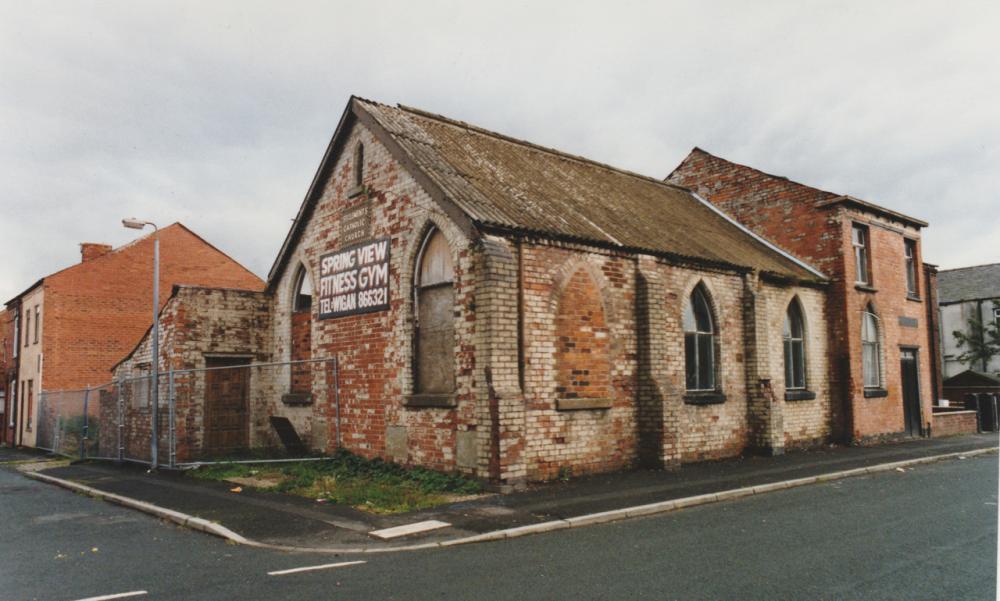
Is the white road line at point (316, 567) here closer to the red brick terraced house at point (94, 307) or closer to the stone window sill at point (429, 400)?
the stone window sill at point (429, 400)

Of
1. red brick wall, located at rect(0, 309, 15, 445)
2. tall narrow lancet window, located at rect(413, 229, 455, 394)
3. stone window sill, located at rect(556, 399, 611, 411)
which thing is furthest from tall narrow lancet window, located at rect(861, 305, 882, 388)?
red brick wall, located at rect(0, 309, 15, 445)

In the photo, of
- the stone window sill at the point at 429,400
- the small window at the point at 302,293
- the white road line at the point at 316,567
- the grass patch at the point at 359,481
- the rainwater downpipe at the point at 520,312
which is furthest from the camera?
the small window at the point at 302,293

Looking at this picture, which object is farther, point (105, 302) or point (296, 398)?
point (105, 302)

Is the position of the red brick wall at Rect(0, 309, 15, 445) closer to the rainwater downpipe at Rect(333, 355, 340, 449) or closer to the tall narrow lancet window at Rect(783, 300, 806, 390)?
the rainwater downpipe at Rect(333, 355, 340, 449)

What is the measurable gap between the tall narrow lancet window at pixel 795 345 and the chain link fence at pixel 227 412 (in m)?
11.6

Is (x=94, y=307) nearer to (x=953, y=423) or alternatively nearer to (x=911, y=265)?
(x=911, y=265)

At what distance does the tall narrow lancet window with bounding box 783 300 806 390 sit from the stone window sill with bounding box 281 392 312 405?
1207cm

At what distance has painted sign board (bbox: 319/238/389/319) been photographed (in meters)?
14.4

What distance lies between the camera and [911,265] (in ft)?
77.3

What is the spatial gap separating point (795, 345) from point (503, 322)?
10771mm

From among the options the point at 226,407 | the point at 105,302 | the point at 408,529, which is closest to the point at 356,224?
the point at 226,407

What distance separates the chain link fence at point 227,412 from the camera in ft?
52.3

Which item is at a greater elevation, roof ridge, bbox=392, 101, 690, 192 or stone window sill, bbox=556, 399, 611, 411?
roof ridge, bbox=392, 101, 690, 192

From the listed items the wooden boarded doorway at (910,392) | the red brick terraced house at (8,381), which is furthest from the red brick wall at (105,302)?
the wooden boarded doorway at (910,392)
